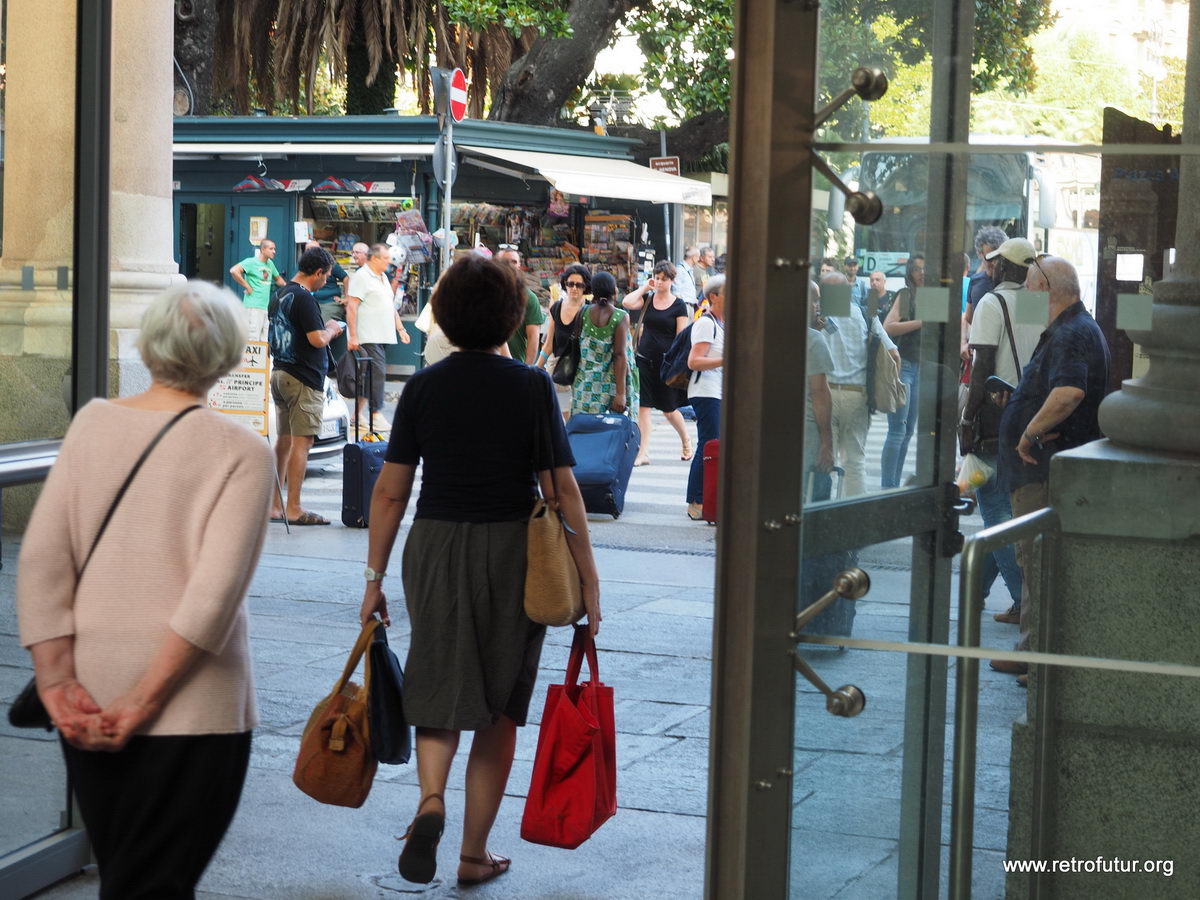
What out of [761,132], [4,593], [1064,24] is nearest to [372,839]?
[4,593]

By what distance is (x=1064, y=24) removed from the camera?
120 inches

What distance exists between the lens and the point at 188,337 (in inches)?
120

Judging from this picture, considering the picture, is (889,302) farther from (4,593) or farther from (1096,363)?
(4,593)

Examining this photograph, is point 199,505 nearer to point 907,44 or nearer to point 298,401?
point 907,44

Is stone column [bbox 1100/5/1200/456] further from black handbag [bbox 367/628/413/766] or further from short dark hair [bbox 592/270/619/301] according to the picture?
short dark hair [bbox 592/270/619/301]

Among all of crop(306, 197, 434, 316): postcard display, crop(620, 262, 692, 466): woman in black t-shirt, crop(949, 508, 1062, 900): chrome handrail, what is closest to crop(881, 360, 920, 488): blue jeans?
crop(949, 508, 1062, 900): chrome handrail

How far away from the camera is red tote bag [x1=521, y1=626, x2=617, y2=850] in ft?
14.3

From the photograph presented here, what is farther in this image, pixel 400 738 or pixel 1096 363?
pixel 400 738

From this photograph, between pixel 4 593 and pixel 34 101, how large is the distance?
1407 mm

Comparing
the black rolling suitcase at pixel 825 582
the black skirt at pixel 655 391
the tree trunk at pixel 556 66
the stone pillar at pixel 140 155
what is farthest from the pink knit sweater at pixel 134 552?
the tree trunk at pixel 556 66

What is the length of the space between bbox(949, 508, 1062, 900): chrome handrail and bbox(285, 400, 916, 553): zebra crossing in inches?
273

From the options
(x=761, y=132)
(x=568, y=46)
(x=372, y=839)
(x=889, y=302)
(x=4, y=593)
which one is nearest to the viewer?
(x=761, y=132)

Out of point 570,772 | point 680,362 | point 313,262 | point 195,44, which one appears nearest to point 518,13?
point 195,44

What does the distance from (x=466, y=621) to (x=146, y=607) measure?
145 cm
